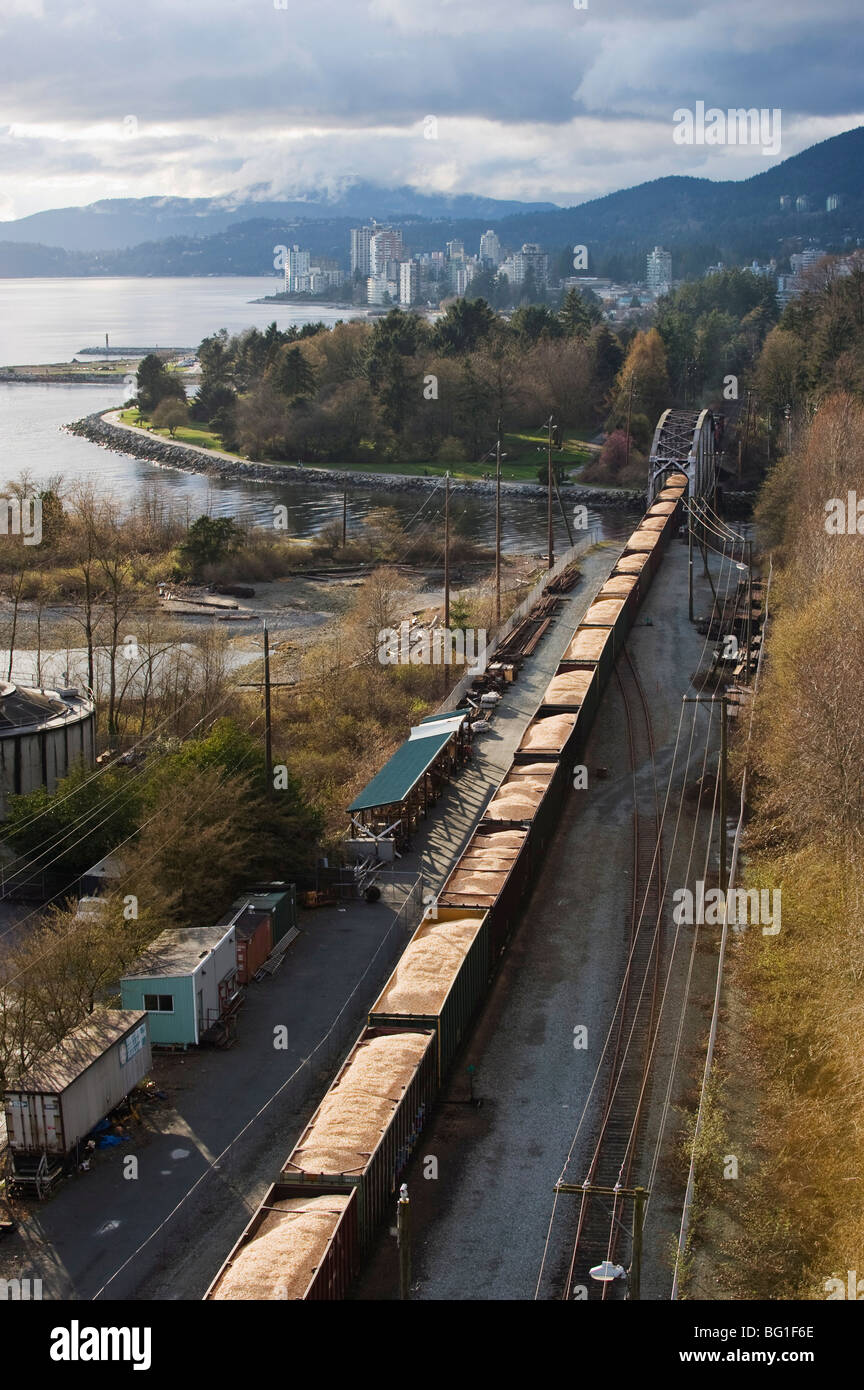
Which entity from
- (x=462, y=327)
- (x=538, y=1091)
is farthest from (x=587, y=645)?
(x=462, y=327)

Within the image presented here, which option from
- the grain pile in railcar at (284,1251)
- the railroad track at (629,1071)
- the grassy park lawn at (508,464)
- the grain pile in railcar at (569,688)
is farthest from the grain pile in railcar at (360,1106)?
the grassy park lawn at (508,464)

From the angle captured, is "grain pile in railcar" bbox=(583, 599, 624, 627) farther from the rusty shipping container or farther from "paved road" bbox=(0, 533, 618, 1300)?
the rusty shipping container

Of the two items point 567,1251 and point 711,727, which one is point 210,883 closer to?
point 567,1251

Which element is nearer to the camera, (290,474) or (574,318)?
(290,474)

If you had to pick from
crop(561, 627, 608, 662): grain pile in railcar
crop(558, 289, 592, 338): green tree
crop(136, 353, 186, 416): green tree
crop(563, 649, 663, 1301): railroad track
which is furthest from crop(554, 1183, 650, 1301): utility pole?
crop(136, 353, 186, 416): green tree

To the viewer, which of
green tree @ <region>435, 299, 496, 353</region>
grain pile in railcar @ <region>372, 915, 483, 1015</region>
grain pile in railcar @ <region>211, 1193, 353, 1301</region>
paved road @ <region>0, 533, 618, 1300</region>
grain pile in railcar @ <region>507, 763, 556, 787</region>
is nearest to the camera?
grain pile in railcar @ <region>211, 1193, 353, 1301</region>

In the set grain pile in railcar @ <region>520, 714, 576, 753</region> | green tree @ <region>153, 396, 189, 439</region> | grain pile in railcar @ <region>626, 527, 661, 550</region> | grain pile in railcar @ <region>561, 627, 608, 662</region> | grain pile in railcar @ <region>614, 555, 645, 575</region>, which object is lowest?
grain pile in railcar @ <region>520, 714, 576, 753</region>

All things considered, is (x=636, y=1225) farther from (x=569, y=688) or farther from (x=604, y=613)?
(x=604, y=613)
